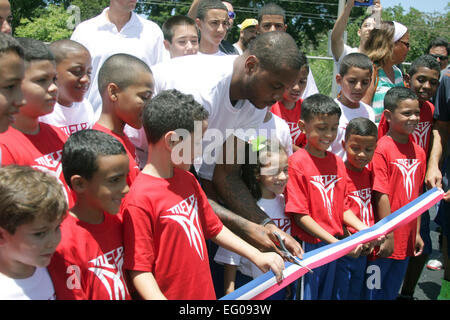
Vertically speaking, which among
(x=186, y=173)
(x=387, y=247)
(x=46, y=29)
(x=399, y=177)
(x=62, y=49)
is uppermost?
(x=62, y=49)

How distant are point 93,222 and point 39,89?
0.70 meters

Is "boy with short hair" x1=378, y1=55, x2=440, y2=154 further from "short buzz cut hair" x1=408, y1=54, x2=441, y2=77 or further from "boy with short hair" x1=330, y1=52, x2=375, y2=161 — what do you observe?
"boy with short hair" x1=330, y1=52, x2=375, y2=161

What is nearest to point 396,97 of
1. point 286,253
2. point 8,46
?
point 286,253

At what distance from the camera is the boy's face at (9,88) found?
1.91 metres

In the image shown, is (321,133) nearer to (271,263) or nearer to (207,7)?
(271,263)

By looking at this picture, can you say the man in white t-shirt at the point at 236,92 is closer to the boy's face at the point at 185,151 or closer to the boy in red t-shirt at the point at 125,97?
the boy in red t-shirt at the point at 125,97

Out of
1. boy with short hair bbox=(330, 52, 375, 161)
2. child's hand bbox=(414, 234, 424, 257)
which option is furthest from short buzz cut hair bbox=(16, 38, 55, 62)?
child's hand bbox=(414, 234, 424, 257)

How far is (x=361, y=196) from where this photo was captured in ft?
12.2

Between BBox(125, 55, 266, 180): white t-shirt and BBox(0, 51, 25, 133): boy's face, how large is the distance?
938 mm

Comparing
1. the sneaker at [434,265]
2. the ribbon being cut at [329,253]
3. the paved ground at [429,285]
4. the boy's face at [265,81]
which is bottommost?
A: the sneaker at [434,265]

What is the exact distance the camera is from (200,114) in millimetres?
2365

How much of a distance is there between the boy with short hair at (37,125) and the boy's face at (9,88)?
0.66 feet

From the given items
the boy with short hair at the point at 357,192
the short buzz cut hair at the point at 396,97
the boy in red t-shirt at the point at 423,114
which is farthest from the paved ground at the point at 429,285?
the short buzz cut hair at the point at 396,97
